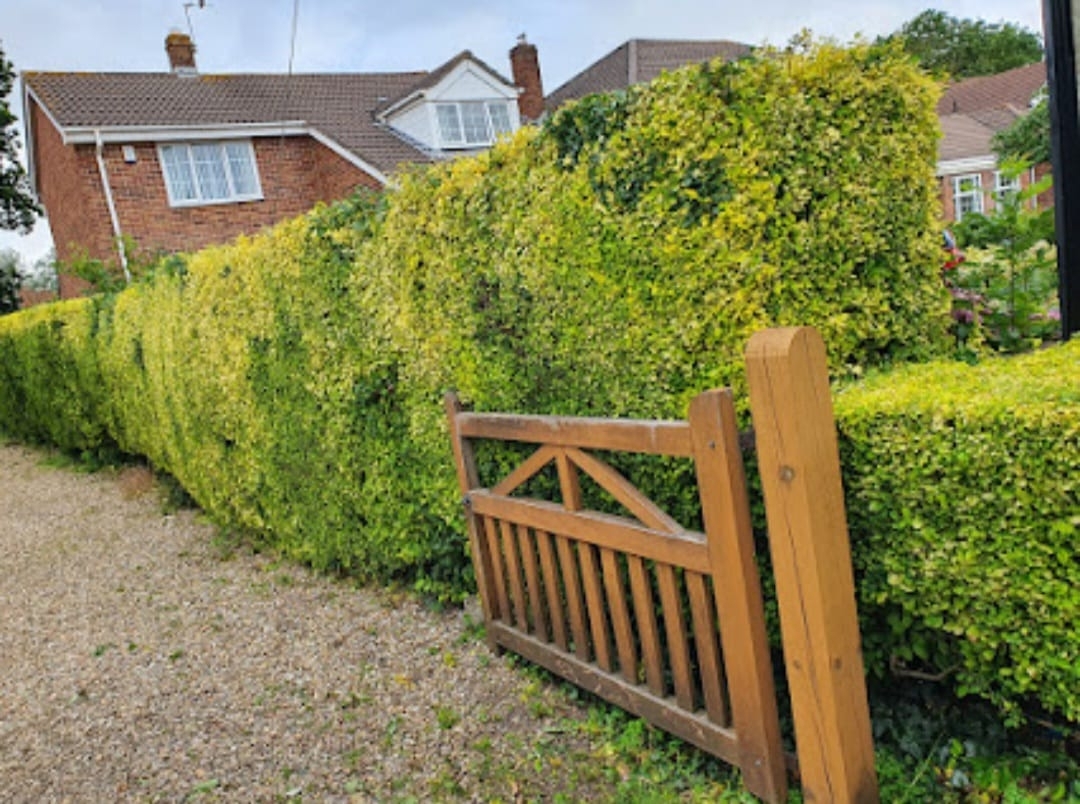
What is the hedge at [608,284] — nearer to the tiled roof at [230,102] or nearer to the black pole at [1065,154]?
the black pole at [1065,154]

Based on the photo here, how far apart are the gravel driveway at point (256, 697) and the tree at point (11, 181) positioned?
81.1ft

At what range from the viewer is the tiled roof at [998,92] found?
2945 centimetres

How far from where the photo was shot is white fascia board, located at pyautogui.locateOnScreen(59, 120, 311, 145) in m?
14.9

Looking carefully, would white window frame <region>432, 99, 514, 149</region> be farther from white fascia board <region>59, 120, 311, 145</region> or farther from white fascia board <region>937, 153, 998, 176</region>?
white fascia board <region>937, 153, 998, 176</region>

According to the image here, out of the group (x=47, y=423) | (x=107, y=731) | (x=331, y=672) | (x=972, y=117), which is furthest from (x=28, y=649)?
(x=972, y=117)

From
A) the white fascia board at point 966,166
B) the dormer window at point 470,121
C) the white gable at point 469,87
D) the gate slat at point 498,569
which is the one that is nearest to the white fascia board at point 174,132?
the dormer window at point 470,121

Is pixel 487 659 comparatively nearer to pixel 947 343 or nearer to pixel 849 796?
pixel 849 796

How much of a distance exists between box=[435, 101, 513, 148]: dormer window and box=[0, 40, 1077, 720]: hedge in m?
15.3

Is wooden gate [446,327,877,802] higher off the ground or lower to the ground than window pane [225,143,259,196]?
lower

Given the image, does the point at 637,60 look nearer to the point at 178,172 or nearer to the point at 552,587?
the point at 178,172

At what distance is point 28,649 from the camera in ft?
15.0

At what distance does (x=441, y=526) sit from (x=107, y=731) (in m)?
1.81

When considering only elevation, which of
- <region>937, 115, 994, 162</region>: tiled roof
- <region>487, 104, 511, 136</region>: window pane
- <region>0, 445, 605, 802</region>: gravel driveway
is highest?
<region>487, 104, 511, 136</region>: window pane

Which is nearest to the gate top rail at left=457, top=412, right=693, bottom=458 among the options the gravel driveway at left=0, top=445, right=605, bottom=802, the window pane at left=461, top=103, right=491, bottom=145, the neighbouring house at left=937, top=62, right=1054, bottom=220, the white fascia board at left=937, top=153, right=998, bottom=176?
the gravel driveway at left=0, top=445, right=605, bottom=802
